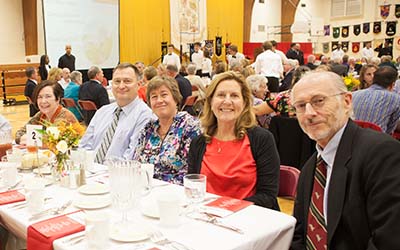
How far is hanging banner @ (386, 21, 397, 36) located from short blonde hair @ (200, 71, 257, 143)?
1829 centimetres

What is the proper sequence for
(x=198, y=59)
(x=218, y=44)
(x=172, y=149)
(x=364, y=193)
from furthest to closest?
(x=218, y=44) → (x=198, y=59) → (x=172, y=149) → (x=364, y=193)

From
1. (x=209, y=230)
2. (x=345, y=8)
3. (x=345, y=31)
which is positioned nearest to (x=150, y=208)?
(x=209, y=230)

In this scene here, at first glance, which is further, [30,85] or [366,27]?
[366,27]

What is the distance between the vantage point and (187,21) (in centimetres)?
1634

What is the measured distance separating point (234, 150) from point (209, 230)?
0.79 meters

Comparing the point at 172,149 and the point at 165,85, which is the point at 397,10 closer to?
the point at 165,85

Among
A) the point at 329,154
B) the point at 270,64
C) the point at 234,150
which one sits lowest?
the point at 234,150

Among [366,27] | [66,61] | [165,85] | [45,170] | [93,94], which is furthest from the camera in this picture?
[366,27]

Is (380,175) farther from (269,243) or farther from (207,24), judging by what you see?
(207,24)

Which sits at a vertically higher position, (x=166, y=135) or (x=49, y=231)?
(x=166, y=135)

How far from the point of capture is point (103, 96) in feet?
22.3

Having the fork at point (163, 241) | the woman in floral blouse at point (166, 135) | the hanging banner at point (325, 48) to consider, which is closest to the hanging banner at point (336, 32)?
the hanging banner at point (325, 48)

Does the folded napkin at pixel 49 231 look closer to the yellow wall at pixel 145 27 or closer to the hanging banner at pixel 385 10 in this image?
the yellow wall at pixel 145 27

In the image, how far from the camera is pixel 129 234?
5.11 feet
